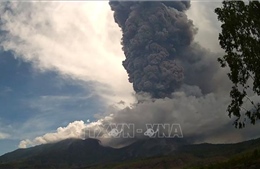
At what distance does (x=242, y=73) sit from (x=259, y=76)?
2.50m

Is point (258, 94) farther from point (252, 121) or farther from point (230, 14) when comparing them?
point (230, 14)

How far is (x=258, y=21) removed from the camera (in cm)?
4812

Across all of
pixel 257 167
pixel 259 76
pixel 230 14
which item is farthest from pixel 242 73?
pixel 257 167

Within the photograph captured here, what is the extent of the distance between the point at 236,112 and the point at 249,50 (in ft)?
28.8

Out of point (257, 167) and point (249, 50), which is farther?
point (257, 167)

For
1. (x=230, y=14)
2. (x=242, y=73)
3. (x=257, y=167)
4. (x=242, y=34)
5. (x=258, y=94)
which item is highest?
(x=230, y=14)

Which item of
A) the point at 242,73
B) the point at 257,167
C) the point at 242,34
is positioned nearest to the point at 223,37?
the point at 242,34

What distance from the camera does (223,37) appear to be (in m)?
49.3

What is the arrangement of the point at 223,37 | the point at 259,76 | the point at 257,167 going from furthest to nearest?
the point at 257,167, the point at 223,37, the point at 259,76

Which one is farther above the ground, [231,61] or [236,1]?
[236,1]

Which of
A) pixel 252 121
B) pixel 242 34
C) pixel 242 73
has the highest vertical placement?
pixel 242 34

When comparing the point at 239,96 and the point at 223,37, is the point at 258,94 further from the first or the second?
the point at 223,37

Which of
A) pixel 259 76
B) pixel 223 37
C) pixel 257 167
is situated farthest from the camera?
pixel 257 167

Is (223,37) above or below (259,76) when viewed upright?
above
